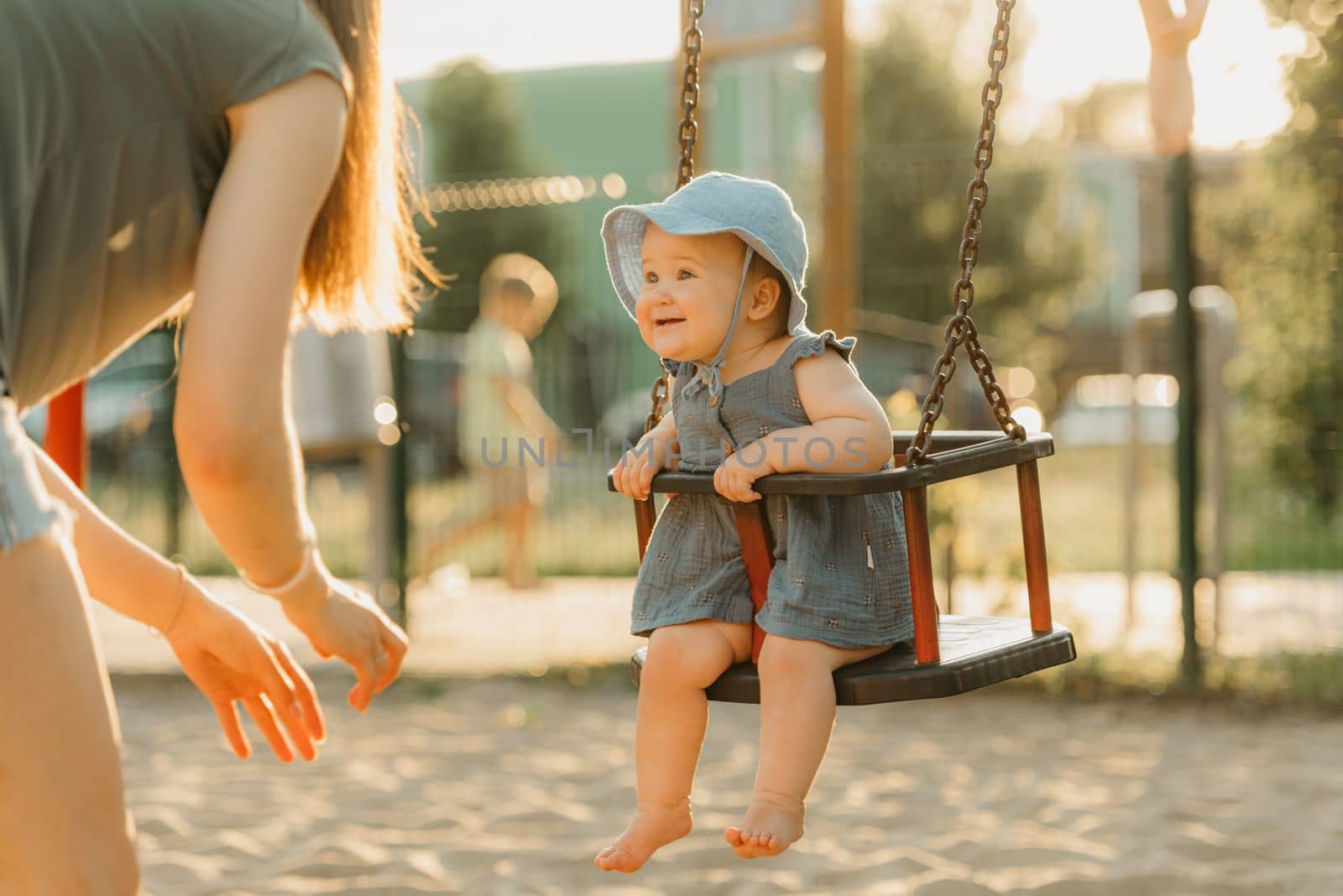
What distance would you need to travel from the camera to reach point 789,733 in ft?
7.13

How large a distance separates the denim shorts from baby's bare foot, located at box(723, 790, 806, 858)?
3.66ft

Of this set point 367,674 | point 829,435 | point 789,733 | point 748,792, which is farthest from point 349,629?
point 748,792

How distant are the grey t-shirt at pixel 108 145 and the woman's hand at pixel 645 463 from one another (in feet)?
2.98

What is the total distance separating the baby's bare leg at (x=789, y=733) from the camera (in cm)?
216

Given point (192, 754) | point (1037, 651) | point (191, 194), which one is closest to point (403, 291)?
point (191, 194)

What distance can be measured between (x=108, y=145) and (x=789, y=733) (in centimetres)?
126

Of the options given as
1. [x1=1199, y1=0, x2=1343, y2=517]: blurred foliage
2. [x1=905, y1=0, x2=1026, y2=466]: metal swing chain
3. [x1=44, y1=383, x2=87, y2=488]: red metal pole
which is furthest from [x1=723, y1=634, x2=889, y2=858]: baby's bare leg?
[x1=1199, y1=0, x2=1343, y2=517]: blurred foliage

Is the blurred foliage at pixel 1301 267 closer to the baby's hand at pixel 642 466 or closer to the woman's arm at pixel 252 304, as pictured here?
A: the baby's hand at pixel 642 466

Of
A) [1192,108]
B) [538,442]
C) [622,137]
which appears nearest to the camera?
[1192,108]

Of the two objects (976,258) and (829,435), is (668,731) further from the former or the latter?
(976,258)

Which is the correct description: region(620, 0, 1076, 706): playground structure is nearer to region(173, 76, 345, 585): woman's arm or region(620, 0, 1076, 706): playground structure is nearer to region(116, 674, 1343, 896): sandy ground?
region(173, 76, 345, 585): woman's arm

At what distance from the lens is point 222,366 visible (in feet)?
4.89

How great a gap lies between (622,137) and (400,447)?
22.4 metres

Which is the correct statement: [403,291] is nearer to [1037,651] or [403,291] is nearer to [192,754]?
[1037,651]
